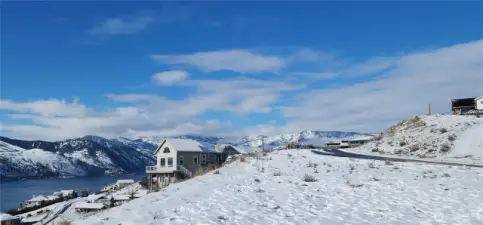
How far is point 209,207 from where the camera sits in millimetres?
15031

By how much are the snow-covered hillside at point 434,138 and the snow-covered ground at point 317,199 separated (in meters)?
17.0

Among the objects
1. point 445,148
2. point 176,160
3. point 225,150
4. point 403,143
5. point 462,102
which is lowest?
point 176,160

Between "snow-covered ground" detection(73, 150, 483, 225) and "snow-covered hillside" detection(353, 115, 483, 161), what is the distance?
17.0 m

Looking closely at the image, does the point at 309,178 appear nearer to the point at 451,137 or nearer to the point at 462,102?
the point at 451,137

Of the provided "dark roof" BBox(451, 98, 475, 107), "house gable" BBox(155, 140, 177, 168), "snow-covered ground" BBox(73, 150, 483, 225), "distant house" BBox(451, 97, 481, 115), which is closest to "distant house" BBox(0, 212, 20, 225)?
"house gable" BBox(155, 140, 177, 168)

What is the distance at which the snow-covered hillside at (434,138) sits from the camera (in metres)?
39.2

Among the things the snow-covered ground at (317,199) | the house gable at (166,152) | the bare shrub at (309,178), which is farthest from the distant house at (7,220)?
the bare shrub at (309,178)

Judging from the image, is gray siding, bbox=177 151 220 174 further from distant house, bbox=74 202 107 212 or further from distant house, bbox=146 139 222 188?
distant house, bbox=74 202 107 212

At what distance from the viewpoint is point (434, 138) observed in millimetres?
43750

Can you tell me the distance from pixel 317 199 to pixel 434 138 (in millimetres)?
32505

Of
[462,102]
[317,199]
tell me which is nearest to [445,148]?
[317,199]

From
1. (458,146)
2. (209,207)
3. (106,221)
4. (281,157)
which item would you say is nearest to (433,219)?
(209,207)

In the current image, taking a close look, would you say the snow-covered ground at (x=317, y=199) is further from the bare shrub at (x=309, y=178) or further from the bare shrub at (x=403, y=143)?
the bare shrub at (x=403, y=143)

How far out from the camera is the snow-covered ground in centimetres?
1393
